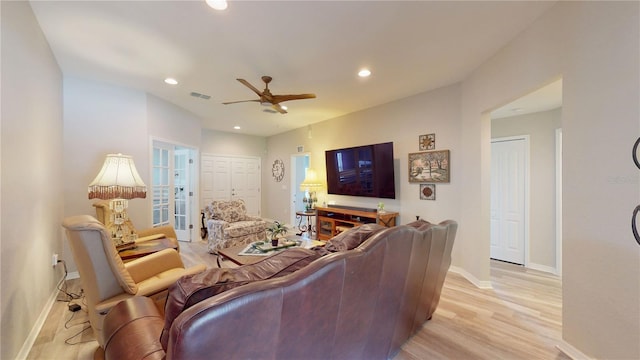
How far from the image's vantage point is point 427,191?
379 cm

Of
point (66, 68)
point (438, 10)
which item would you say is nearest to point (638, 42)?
point (438, 10)

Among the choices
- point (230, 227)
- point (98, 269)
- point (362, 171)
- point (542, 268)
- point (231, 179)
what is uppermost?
point (362, 171)

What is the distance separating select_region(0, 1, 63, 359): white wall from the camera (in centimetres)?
157

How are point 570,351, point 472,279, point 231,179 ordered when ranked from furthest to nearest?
point 231,179
point 472,279
point 570,351

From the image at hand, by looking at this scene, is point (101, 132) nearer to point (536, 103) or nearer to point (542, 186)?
point (536, 103)

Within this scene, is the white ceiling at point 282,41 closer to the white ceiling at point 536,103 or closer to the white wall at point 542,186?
the white ceiling at point 536,103

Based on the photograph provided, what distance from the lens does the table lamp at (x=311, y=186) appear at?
550 cm

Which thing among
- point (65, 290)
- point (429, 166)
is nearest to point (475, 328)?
point (429, 166)

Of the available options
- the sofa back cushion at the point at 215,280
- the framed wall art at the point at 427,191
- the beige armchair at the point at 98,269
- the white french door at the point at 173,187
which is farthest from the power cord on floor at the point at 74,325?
the framed wall art at the point at 427,191

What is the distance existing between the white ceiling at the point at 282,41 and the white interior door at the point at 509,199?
5.43 feet

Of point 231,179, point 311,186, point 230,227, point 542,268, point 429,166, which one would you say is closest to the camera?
point 542,268

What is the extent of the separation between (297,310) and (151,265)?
1.84 meters

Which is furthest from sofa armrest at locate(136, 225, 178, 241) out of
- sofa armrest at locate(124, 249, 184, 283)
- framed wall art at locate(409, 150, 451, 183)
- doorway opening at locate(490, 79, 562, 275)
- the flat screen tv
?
doorway opening at locate(490, 79, 562, 275)

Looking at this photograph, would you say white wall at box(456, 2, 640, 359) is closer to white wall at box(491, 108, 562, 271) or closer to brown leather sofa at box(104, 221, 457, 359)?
brown leather sofa at box(104, 221, 457, 359)
